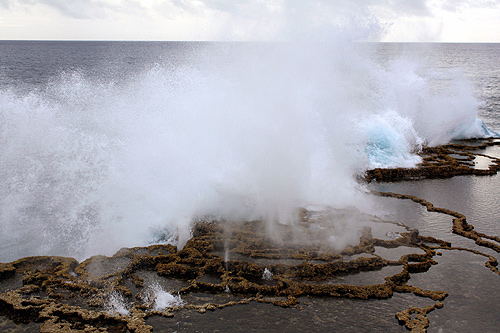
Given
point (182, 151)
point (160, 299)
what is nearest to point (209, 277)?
point (160, 299)

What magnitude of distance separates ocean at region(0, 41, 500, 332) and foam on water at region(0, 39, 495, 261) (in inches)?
2.0

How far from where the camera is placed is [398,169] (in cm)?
1677

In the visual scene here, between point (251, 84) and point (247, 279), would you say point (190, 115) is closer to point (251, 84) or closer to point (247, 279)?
point (251, 84)

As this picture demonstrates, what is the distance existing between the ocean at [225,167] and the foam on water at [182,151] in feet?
0.17

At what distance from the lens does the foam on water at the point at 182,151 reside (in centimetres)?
1084

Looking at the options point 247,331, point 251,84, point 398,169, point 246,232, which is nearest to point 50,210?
point 246,232

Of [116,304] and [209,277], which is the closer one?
[116,304]

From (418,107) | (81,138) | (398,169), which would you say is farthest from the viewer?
(418,107)

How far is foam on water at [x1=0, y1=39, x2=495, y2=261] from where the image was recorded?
10844 millimetres

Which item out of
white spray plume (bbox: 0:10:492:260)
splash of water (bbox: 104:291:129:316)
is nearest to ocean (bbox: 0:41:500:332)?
white spray plume (bbox: 0:10:492:260)

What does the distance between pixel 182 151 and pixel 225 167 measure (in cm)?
164

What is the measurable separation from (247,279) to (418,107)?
800 inches

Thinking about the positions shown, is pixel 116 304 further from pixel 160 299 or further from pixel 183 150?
pixel 183 150

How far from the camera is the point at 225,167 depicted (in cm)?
1284
